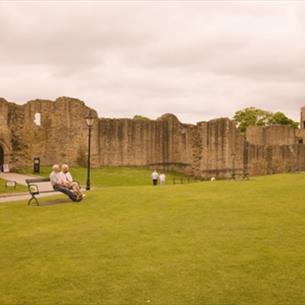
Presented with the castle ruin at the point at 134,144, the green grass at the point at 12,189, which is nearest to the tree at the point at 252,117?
the castle ruin at the point at 134,144

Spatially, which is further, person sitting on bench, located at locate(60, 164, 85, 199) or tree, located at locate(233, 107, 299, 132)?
tree, located at locate(233, 107, 299, 132)

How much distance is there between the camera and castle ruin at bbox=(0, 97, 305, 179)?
39.6m

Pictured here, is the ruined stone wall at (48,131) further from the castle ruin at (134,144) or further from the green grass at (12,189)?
the green grass at (12,189)

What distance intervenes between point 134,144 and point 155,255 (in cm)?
3871

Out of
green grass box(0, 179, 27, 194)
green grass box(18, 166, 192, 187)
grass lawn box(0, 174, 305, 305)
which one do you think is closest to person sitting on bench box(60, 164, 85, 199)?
grass lawn box(0, 174, 305, 305)

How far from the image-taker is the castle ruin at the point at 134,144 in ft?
130

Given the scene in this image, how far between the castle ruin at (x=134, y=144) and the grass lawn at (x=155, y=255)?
1018 inches

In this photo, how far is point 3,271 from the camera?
7645 millimetres

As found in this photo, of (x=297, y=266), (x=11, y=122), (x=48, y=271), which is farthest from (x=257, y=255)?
(x=11, y=122)

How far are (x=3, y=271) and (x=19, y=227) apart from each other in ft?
12.9

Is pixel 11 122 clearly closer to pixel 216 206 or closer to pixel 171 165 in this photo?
pixel 171 165

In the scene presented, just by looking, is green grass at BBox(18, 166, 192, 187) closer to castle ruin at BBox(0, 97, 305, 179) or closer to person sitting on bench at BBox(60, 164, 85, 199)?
castle ruin at BBox(0, 97, 305, 179)

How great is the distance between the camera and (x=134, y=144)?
154 feet

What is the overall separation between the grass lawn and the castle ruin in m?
25.9
